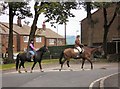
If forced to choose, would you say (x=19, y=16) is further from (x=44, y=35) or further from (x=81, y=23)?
(x=44, y=35)

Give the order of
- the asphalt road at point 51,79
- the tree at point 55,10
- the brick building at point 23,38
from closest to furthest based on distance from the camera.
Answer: the asphalt road at point 51,79, the tree at point 55,10, the brick building at point 23,38

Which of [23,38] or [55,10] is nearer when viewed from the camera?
[55,10]

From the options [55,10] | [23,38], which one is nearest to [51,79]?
[55,10]

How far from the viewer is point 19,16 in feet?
167

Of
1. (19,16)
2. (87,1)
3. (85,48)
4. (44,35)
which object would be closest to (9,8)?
(19,16)

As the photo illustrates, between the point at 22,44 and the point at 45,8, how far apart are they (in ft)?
163

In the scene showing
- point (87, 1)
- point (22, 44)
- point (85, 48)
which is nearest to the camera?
point (85, 48)

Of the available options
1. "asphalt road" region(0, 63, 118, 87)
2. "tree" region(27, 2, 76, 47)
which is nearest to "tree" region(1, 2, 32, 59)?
"tree" region(27, 2, 76, 47)

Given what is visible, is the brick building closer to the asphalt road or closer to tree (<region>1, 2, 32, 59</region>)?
tree (<region>1, 2, 32, 59</region>)

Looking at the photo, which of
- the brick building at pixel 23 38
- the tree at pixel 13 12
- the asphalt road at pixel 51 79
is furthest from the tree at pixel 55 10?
the brick building at pixel 23 38

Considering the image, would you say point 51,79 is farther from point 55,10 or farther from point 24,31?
point 24,31

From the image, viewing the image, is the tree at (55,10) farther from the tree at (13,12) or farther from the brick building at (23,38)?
the brick building at (23,38)

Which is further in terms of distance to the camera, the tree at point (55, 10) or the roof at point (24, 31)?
the roof at point (24, 31)

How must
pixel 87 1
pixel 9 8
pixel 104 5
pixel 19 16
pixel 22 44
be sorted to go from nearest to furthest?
pixel 104 5
pixel 87 1
pixel 9 8
pixel 19 16
pixel 22 44
